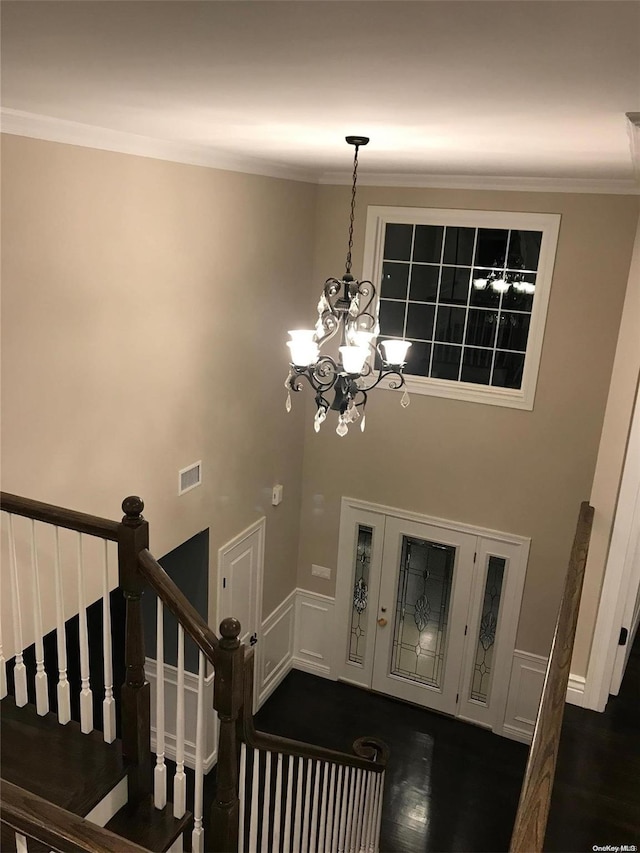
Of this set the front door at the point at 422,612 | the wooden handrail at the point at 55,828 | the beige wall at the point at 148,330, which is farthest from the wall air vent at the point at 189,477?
the wooden handrail at the point at 55,828

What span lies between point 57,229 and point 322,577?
466 cm

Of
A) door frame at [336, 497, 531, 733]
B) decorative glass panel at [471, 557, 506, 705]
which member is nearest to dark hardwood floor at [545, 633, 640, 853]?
door frame at [336, 497, 531, 733]

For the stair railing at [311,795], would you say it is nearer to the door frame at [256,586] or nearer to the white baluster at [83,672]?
the white baluster at [83,672]

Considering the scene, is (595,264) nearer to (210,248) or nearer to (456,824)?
(210,248)

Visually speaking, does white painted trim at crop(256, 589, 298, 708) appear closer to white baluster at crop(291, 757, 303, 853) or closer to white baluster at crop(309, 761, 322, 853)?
white baluster at crop(309, 761, 322, 853)

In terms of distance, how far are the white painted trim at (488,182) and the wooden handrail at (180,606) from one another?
428 centimetres

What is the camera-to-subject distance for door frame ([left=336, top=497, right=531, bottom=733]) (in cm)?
638

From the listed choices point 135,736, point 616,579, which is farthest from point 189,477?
point 616,579

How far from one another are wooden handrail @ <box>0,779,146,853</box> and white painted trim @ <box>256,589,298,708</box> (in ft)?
16.7

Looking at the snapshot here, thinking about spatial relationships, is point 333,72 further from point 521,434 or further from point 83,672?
point 521,434

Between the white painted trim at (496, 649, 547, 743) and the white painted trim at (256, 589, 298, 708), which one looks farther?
the white painted trim at (256, 589, 298, 708)

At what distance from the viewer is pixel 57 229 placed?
12.0ft

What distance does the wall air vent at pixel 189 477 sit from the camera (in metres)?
5.13

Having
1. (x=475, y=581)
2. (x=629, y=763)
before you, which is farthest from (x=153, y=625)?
(x=629, y=763)
